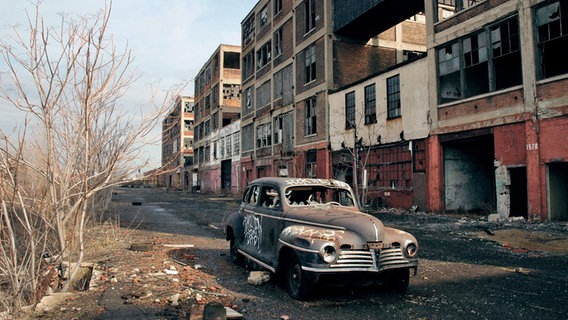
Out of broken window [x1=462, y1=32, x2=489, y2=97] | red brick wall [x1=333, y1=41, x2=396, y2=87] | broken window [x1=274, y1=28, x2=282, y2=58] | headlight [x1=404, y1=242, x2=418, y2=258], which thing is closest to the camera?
headlight [x1=404, y1=242, x2=418, y2=258]

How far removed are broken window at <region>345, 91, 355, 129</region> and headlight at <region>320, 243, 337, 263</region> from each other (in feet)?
60.0

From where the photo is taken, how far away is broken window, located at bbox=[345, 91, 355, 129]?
22.8 meters

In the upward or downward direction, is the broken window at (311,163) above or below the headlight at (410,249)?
above

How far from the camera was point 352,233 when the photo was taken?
5012 millimetres

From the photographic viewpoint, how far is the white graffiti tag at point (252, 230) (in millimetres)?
6503

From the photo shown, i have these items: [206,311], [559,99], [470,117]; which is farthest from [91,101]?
[470,117]

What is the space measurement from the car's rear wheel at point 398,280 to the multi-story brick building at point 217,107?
38540 mm

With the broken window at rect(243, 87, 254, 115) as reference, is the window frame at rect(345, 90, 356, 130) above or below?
below

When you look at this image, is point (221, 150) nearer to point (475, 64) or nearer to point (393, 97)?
point (393, 97)

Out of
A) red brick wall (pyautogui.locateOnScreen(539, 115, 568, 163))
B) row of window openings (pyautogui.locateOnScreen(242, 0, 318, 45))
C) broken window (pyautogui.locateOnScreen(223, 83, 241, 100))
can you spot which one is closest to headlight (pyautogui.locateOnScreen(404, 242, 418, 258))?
red brick wall (pyautogui.locateOnScreen(539, 115, 568, 163))

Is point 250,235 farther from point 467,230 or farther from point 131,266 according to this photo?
point 467,230

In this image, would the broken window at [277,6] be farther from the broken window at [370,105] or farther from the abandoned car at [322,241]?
the abandoned car at [322,241]

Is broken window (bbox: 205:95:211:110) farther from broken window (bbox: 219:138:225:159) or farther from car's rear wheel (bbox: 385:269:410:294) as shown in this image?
car's rear wheel (bbox: 385:269:410:294)

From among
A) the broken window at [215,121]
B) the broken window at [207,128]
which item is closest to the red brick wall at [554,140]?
the broken window at [215,121]
